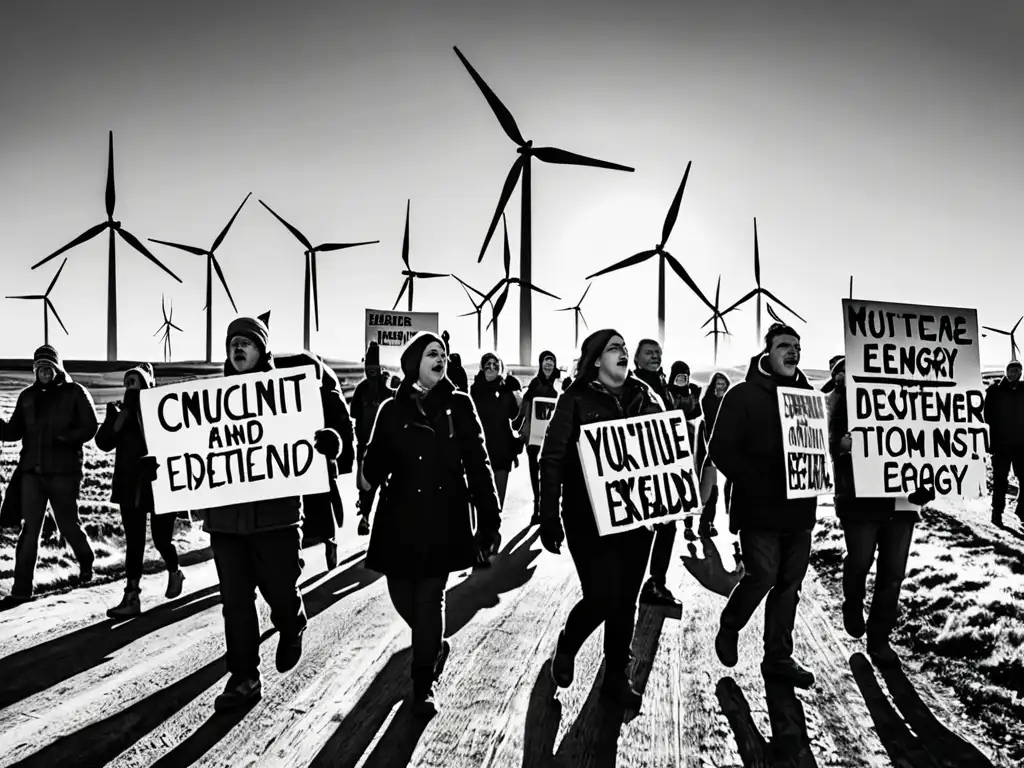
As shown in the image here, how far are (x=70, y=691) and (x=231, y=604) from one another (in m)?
1.10

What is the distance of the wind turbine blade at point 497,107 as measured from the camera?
83.6 feet

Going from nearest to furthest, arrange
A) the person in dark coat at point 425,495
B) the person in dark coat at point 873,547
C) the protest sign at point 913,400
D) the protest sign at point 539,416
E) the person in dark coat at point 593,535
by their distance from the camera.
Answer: the person in dark coat at point 425,495 < the person in dark coat at point 593,535 < the person in dark coat at point 873,547 < the protest sign at point 913,400 < the protest sign at point 539,416

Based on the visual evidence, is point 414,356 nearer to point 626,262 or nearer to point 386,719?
point 386,719

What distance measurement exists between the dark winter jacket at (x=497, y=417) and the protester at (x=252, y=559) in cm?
468

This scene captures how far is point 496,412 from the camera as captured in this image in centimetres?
981

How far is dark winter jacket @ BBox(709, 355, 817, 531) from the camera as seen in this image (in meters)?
5.00

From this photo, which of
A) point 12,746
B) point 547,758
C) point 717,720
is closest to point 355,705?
point 547,758

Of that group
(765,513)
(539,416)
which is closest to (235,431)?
(765,513)

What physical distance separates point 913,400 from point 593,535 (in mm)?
2805

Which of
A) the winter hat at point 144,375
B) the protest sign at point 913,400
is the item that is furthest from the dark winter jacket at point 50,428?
the protest sign at point 913,400

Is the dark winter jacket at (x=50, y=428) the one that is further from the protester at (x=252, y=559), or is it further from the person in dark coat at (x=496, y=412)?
the person in dark coat at (x=496, y=412)

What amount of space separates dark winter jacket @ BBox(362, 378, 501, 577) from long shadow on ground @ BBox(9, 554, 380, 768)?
117 centimetres

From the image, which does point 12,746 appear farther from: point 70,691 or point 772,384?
point 772,384

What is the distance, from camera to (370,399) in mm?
9953
